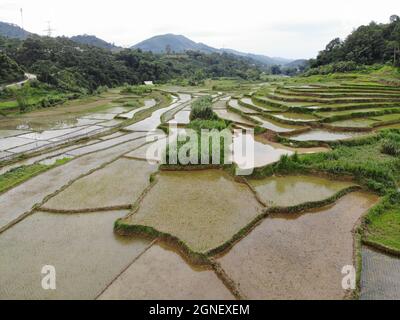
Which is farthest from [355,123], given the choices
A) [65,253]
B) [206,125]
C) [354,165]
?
[65,253]

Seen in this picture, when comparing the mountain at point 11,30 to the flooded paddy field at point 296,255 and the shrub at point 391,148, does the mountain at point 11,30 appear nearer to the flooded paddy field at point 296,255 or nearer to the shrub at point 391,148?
the shrub at point 391,148

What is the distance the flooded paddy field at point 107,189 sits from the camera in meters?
8.74

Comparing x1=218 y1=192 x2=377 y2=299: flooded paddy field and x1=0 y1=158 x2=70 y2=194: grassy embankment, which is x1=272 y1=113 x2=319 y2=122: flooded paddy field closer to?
x1=218 y1=192 x2=377 y2=299: flooded paddy field

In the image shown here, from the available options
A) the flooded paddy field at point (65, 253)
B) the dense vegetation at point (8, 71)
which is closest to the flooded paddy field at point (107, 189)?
the flooded paddy field at point (65, 253)

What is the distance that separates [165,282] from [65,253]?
2.50 m

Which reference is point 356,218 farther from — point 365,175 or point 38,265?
point 38,265

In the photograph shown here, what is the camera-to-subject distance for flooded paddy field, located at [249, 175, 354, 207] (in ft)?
27.9

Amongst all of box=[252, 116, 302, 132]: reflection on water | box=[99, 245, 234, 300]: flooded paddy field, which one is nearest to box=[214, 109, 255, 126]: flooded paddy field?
box=[252, 116, 302, 132]: reflection on water

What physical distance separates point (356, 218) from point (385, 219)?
775 millimetres

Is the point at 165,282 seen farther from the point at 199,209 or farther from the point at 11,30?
the point at 11,30

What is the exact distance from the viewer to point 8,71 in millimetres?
30188

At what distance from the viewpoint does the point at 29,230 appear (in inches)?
303

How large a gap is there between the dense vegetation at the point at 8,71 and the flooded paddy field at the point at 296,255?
31.5 metres
